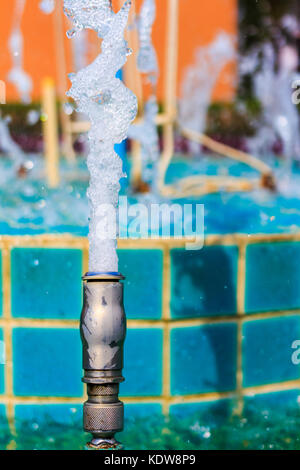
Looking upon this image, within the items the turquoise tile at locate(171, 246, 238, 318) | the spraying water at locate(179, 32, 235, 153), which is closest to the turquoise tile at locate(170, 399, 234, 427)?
the turquoise tile at locate(171, 246, 238, 318)

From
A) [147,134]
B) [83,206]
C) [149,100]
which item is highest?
[149,100]

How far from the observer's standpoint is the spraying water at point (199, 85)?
358 centimetres

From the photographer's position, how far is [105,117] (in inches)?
45.1

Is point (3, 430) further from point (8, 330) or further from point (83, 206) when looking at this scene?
point (83, 206)

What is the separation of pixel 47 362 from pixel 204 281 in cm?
35

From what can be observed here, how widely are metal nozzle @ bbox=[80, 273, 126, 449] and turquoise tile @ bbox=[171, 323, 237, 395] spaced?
0.25 meters

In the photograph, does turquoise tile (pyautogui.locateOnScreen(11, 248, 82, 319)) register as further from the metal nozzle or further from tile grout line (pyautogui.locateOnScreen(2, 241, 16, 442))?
the metal nozzle

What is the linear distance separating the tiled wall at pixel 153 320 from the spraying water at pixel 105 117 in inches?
7.0

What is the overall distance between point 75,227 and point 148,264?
0.82 feet

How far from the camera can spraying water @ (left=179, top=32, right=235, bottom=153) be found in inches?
Result: 141

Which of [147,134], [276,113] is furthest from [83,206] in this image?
[276,113]

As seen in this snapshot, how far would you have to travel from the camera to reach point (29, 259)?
1.33m
